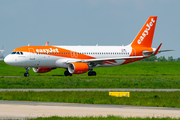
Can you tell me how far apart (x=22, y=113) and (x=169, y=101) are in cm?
1107

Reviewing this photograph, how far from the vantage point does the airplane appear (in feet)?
186

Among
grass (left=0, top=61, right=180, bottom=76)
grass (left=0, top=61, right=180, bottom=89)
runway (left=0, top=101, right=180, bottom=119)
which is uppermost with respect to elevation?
→ grass (left=0, top=61, right=180, bottom=76)

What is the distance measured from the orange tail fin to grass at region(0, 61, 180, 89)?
5876 mm

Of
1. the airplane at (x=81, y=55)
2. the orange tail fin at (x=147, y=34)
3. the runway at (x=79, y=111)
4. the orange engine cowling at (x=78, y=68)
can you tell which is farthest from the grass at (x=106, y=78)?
the runway at (x=79, y=111)

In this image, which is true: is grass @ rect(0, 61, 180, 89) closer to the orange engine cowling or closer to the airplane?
the orange engine cowling

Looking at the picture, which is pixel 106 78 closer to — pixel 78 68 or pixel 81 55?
pixel 78 68

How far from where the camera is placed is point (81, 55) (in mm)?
61562

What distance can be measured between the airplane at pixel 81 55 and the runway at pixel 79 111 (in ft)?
108

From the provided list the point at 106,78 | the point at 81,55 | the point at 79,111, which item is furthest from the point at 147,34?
the point at 79,111

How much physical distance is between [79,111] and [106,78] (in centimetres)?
3298

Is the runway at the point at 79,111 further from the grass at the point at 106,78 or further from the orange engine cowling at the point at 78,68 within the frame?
the orange engine cowling at the point at 78,68

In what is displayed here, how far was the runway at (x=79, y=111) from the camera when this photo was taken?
19891 millimetres

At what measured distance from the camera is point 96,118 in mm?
18422

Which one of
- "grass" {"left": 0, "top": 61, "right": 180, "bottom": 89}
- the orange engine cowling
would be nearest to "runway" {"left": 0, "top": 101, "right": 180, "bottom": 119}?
"grass" {"left": 0, "top": 61, "right": 180, "bottom": 89}
